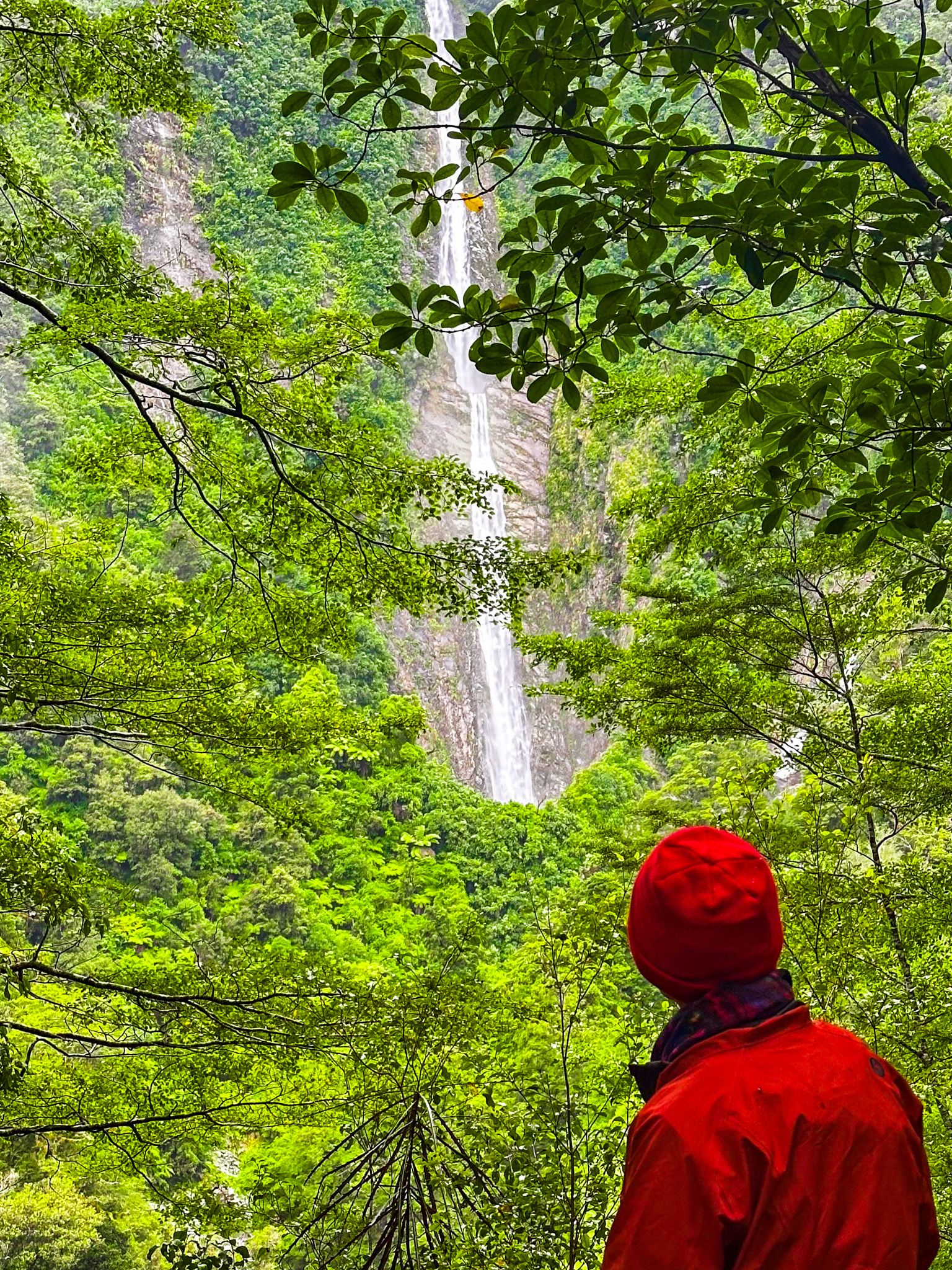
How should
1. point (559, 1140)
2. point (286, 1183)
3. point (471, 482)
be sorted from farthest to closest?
point (286, 1183), point (471, 482), point (559, 1140)

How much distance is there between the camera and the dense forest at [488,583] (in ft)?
5.57

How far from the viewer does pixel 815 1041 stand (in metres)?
1.21

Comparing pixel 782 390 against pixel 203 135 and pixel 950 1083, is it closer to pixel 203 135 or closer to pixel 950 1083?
pixel 950 1083

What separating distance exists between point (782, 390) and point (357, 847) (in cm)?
1827

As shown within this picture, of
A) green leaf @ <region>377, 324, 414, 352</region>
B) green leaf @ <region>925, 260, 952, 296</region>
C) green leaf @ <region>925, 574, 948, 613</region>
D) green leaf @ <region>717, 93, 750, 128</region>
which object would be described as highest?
green leaf @ <region>717, 93, 750, 128</region>

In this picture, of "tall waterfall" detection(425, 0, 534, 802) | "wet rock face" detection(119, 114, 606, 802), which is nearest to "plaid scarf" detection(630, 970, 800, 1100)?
"wet rock face" detection(119, 114, 606, 802)

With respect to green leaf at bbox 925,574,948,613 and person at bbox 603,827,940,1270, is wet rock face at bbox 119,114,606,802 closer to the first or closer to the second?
green leaf at bbox 925,574,948,613

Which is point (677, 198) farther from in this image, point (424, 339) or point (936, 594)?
point (936, 594)

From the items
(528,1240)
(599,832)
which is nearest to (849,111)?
(528,1240)

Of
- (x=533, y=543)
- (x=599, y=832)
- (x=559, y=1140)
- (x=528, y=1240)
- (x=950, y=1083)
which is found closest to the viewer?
(x=528, y=1240)

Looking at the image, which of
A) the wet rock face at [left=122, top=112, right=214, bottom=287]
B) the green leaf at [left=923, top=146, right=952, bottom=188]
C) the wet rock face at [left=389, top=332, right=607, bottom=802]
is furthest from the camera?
the wet rock face at [left=122, top=112, right=214, bottom=287]

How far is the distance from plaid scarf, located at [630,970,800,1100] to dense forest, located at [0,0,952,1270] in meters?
0.96

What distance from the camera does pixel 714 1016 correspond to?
1236mm

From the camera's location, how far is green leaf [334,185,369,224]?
63.7 inches
